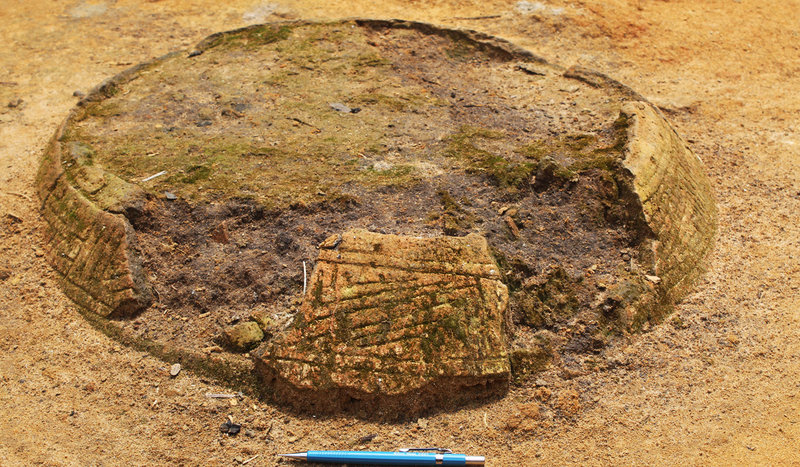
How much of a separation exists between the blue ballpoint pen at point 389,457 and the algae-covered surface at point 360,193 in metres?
0.30

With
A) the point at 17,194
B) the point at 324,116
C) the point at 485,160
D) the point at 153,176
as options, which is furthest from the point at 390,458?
the point at 17,194

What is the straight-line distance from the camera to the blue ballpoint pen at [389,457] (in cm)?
309

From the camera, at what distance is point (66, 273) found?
429 centimetres

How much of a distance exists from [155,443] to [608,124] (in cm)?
355

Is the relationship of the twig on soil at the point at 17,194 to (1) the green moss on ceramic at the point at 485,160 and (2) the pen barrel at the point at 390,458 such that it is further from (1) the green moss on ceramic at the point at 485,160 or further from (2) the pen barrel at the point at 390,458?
(2) the pen barrel at the point at 390,458

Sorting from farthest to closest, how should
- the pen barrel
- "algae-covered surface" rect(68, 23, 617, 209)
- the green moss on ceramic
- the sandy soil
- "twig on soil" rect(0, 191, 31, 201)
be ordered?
"twig on soil" rect(0, 191, 31, 201), "algae-covered surface" rect(68, 23, 617, 209), the green moss on ceramic, the sandy soil, the pen barrel

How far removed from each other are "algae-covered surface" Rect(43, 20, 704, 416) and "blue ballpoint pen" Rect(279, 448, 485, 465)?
11.9 inches

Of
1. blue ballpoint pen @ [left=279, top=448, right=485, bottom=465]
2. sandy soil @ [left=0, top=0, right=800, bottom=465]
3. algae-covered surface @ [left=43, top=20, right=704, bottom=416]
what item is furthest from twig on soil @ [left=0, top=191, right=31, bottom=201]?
blue ballpoint pen @ [left=279, top=448, right=485, bottom=465]

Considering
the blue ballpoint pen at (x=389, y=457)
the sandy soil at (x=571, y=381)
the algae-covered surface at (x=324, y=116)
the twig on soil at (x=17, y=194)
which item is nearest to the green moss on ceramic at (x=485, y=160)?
the algae-covered surface at (x=324, y=116)

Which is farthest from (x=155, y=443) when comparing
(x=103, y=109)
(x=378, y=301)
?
(x=103, y=109)

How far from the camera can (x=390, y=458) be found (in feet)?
10.2

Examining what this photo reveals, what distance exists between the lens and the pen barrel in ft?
10.1

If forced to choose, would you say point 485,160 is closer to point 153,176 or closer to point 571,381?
point 571,381

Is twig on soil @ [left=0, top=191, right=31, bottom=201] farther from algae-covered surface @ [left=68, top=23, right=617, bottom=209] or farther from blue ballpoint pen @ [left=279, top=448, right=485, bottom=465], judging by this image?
blue ballpoint pen @ [left=279, top=448, right=485, bottom=465]
